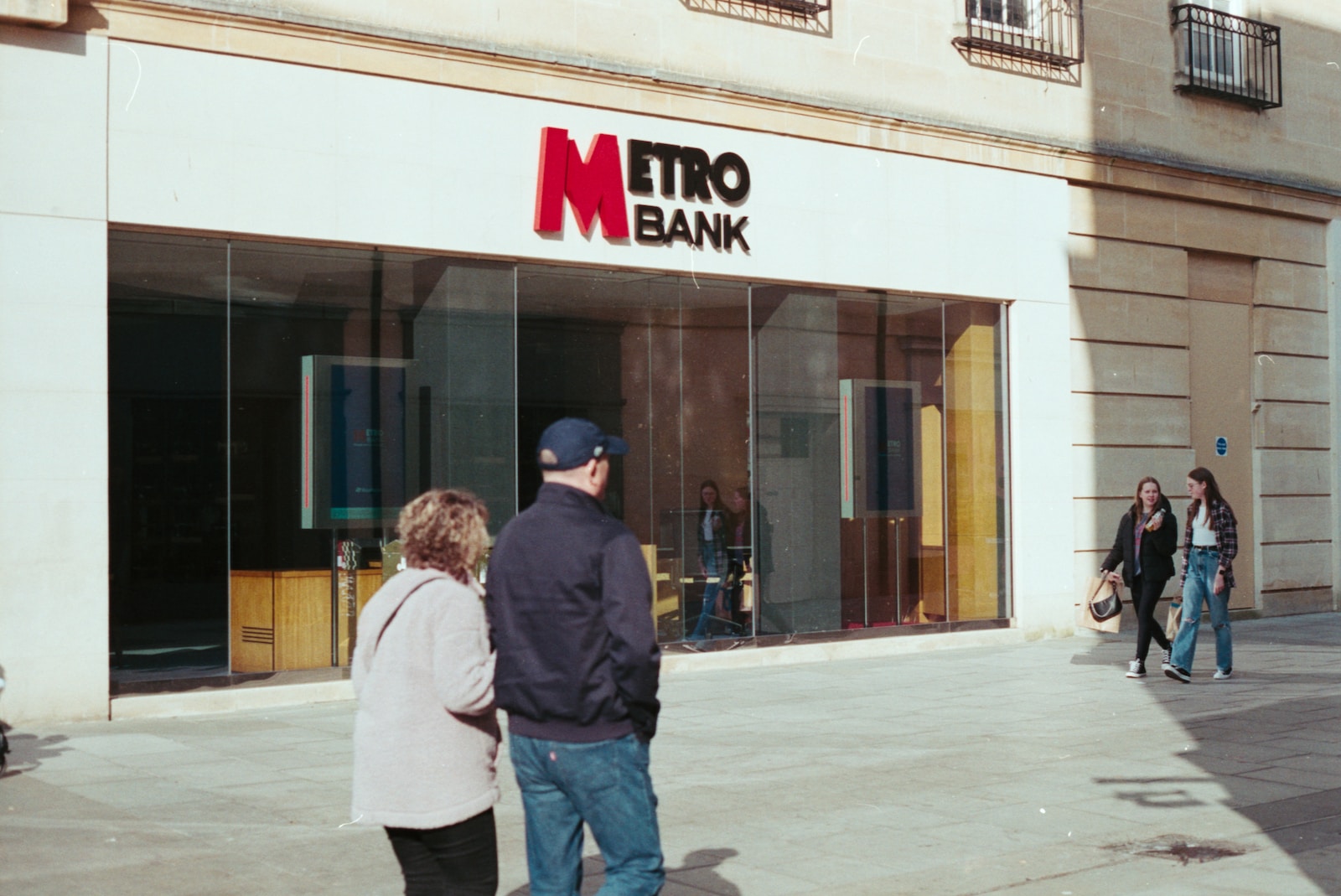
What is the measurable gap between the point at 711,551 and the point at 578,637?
1040 cm

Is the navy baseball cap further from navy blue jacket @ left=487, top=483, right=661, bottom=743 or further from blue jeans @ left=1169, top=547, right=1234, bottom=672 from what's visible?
blue jeans @ left=1169, top=547, right=1234, bottom=672

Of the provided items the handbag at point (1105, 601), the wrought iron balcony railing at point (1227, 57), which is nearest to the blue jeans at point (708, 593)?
the handbag at point (1105, 601)

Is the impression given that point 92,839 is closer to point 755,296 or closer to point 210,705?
point 210,705

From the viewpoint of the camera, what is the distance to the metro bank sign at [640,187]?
13.5 meters

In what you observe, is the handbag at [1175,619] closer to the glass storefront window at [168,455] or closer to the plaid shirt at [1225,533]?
the plaid shirt at [1225,533]

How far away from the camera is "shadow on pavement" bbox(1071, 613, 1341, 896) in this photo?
23.8 feet

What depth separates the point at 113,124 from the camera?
11172 millimetres

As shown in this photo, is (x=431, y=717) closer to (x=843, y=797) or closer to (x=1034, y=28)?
(x=843, y=797)

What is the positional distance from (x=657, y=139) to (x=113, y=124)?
16.3 feet

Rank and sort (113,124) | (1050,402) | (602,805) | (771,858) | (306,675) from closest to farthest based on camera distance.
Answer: (602,805) < (771,858) < (113,124) < (306,675) < (1050,402)

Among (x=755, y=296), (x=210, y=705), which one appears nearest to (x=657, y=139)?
(x=755, y=296)

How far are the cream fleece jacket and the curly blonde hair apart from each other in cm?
6

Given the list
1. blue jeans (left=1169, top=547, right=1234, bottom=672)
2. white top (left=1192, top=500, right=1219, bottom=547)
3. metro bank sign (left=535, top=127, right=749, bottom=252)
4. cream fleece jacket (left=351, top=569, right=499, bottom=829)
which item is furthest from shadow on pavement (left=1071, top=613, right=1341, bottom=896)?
metro bank sign (left=535, top=127, right=749, bottom=252)

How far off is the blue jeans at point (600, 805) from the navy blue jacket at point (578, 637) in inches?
2.0
